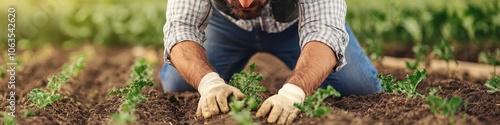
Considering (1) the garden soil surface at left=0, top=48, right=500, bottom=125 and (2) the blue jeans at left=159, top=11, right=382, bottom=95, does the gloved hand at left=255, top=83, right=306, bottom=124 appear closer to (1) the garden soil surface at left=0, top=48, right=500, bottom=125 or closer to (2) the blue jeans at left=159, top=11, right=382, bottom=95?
(1) the garden soil surface at left=0, top=48, right=500, bottom=125

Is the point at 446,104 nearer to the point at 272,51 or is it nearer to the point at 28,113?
the point at 28,113

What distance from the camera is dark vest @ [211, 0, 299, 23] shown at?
3.82 meters

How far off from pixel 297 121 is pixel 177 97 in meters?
1.25

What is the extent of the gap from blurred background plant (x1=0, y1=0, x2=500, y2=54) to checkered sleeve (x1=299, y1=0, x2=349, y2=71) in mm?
1685

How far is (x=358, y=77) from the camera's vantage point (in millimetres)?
4520

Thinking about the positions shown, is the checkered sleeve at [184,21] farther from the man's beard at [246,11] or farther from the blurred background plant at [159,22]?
the blurred background plant at [159,22]

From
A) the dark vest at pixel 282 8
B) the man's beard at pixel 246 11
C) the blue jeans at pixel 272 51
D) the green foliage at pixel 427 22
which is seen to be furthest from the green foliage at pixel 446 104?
the green foliage at pixel 427 22

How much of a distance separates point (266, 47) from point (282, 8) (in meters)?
0.79

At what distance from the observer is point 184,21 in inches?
147

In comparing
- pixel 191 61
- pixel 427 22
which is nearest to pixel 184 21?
pixel 191 61

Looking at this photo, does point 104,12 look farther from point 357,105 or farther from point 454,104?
point 454,104

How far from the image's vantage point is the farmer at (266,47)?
129 inches

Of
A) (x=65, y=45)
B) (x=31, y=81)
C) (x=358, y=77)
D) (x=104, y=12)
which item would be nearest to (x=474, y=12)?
(x=358, y=77)

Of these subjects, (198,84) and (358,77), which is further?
(358,77)
